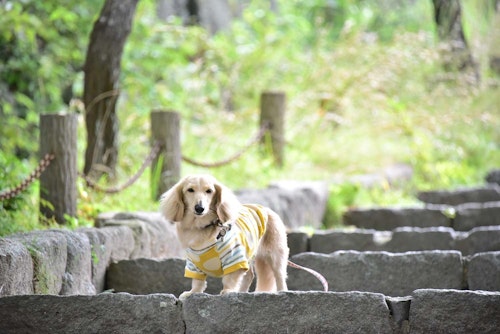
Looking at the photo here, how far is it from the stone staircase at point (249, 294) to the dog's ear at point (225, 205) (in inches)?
19.6

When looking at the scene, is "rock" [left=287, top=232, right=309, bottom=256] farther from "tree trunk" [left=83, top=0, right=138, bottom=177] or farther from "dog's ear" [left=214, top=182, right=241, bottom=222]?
"dog's ear" [left=214, top=182, right=241, bottom=222]

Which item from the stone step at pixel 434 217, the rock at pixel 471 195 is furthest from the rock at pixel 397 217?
the rock at pixel 471 195

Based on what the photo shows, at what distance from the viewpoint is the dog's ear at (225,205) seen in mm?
4082

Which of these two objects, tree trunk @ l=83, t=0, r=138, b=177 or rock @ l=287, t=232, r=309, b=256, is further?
tree trunk @ l=83, t=0, r=138, b=177

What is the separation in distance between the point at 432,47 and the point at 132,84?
13.4 feet

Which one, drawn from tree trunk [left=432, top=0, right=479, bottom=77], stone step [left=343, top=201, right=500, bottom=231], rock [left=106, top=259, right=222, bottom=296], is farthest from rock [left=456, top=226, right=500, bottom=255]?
tree trunk [left=432, top=0, right=479, bottom=77]

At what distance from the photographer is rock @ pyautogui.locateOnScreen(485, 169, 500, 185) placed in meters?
11.3

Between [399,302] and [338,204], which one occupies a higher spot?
[399,302]

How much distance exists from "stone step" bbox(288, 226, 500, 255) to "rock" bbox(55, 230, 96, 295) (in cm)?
194

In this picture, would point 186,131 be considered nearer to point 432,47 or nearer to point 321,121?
point 321,121

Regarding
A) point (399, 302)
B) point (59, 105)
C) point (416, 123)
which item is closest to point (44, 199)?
point (399, 302)

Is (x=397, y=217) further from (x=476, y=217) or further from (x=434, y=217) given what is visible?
(x=476, y=217)

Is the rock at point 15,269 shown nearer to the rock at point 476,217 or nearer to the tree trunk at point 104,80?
the tree trunk at point 104,80

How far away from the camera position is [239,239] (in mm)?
4105
